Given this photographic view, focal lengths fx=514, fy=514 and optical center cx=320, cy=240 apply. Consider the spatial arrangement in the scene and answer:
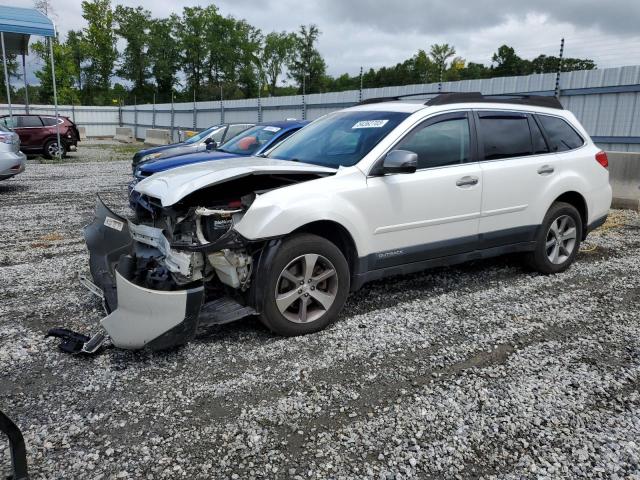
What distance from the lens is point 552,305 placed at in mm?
4742

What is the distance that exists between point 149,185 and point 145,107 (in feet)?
115

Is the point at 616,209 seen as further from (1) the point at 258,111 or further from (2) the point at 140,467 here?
(1) the point at 258,111

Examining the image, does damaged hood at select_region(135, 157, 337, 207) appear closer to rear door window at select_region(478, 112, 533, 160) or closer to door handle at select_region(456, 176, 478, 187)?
door handle at select_region(456, 176, 478, 187)

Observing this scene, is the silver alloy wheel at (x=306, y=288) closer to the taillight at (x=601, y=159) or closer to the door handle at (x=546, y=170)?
the door handle at (x=546, y=170)

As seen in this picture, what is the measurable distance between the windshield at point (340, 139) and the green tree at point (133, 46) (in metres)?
71.6

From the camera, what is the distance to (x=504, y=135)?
509 centimetres

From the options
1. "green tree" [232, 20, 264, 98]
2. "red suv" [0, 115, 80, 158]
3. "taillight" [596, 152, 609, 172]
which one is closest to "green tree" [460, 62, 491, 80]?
"green tree" [232, 20, 264, 98]

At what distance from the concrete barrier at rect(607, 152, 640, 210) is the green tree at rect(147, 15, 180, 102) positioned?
6897cm

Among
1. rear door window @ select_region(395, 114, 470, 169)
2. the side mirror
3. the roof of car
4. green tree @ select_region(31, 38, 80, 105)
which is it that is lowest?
the side mirror

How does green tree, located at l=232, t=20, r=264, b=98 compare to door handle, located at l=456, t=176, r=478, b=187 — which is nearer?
door handle, located at l=456, t=176, r=478, b=187

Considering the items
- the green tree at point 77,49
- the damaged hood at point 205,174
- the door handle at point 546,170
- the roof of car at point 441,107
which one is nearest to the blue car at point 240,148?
the roof of car at point 441,107

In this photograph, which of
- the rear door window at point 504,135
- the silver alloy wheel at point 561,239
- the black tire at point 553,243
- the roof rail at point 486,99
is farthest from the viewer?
the silver alloy wheel at point 561,239

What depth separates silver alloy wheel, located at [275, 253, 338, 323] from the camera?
3.83 m

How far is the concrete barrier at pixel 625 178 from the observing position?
29.5ft
